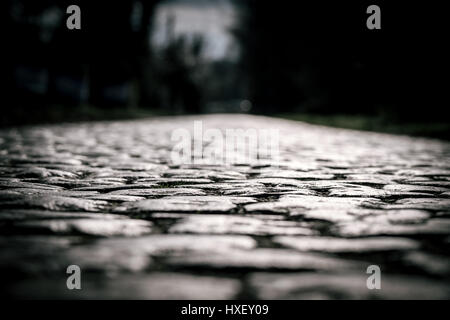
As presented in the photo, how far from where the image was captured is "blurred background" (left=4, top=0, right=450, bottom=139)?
1451cm

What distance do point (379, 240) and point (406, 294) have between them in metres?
0.48

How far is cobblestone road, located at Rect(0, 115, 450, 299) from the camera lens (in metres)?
1.34

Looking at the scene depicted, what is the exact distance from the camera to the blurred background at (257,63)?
14.5 metres

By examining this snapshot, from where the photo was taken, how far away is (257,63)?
45062 millimetres

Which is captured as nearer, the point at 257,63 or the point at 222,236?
the point at 222,236

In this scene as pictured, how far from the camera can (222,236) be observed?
70.7 inches

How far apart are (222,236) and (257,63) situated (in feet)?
147

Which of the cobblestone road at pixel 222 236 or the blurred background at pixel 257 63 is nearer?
the cobblestone road at pixel 222 236

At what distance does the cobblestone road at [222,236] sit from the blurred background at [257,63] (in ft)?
25.8

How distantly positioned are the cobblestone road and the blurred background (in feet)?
25.8

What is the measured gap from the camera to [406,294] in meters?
1.30

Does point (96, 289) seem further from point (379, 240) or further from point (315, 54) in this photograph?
point (315, 54)

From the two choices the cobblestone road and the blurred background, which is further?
the blurred background
